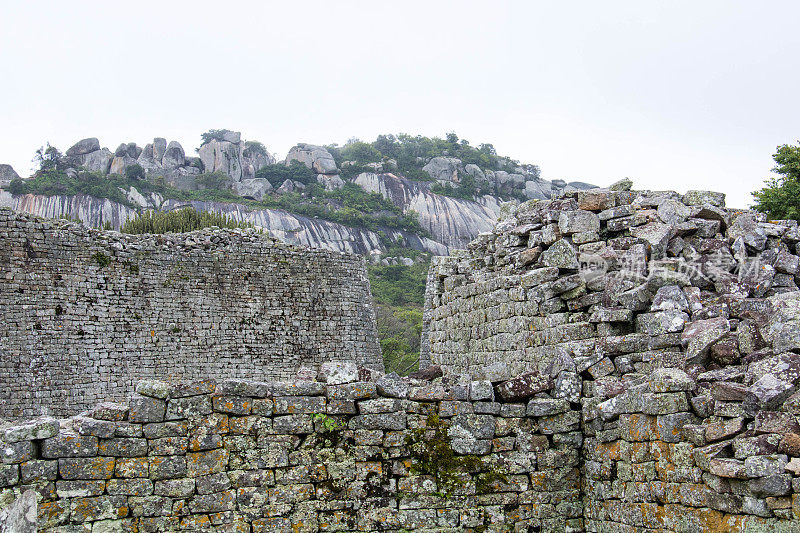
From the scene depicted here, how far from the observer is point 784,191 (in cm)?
1894

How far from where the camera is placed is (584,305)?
865 centimetres

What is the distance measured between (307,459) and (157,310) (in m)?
15.1

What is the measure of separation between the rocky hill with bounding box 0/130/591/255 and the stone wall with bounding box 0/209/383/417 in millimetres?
27304

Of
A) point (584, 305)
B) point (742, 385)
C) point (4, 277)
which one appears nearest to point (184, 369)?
point (4, 277)

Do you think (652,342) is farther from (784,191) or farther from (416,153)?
(416,153)

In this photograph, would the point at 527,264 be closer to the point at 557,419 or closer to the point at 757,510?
the point at 557,419

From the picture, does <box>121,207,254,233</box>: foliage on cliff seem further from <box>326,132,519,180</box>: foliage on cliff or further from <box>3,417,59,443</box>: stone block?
<box>326,132,519,180</box>: foliage on cliff

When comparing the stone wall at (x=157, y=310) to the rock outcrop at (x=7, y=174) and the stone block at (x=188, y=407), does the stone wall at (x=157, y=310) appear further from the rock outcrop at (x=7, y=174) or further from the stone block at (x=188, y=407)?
the rock outcrop at (x=7, y=174)

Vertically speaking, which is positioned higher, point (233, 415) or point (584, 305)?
point (584, 305)

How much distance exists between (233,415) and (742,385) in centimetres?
393

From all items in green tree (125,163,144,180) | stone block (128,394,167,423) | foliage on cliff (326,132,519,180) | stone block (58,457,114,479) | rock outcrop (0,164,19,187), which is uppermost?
foliage on cliff (326,132,519,180)

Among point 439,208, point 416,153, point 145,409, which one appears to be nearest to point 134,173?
point 439,208

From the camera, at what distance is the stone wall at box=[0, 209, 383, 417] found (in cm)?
1789

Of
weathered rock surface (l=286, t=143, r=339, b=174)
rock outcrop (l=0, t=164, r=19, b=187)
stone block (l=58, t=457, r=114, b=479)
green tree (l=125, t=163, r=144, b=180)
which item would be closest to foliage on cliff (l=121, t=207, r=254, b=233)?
stone block (l=58, t=457, r=114, b=479)
